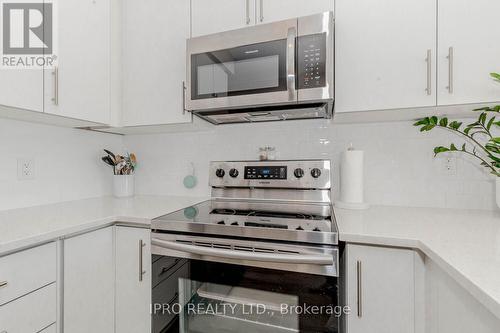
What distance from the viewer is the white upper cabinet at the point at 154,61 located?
Answer: 1.49 m

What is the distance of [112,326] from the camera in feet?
4.05

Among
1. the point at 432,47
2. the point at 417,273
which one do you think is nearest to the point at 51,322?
the point at 417,273

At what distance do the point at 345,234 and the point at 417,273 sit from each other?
10.2 inches

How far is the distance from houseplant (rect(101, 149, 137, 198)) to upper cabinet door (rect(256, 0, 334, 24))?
4.30ft

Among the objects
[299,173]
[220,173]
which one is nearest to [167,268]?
[220,173]

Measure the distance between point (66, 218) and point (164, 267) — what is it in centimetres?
51

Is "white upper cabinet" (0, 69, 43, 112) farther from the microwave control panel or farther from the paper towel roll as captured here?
the paper towel roll

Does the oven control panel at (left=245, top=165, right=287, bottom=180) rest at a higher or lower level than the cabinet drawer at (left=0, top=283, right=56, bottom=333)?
higher

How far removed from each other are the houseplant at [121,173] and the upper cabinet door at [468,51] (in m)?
1.89

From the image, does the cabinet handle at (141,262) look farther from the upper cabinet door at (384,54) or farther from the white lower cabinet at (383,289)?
the upper cabinet door at (384,54)

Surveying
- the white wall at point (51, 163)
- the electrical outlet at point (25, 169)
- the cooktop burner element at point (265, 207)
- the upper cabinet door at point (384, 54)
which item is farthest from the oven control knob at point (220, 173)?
the electrical outlet at point (25, 169)

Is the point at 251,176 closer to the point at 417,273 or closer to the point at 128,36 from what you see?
the point at 417,273

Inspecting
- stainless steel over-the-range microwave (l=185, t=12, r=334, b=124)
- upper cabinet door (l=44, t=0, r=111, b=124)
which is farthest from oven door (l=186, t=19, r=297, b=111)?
upper cabinet door (l=44, t=0, r=111, b=124)

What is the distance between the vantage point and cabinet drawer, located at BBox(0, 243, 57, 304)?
84cm
